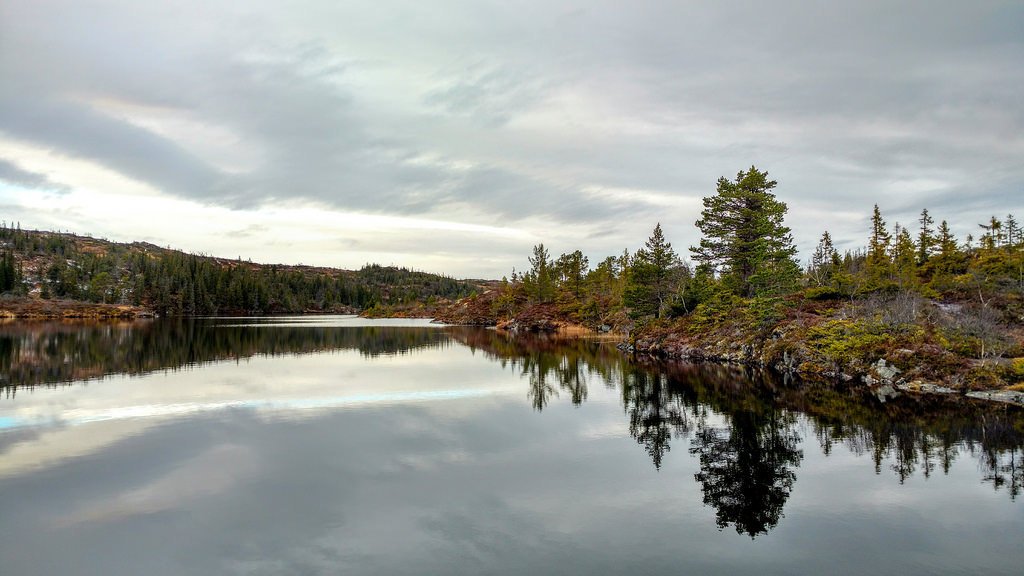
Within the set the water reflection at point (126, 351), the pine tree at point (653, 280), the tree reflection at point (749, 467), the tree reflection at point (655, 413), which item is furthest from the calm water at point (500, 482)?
the pine tree at point (653, 280)

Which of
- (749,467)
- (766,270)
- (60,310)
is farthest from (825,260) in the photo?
(60,310)

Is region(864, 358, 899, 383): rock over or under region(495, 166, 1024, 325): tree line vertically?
under

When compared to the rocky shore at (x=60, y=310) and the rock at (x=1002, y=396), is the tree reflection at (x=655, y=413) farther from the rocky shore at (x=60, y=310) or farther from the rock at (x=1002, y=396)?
the rocky shore at (x=60, y=310)

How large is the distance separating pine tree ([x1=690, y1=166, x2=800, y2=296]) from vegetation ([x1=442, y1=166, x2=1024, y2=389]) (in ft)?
0.48

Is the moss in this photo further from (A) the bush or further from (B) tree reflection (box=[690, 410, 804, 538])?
(B) tree reflection (box=[690, 410, 804, 538])

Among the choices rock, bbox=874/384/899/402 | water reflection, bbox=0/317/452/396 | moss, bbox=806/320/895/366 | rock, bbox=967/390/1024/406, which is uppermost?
moss, bbox=806/320/895/366

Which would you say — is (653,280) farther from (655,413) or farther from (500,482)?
(500,482)

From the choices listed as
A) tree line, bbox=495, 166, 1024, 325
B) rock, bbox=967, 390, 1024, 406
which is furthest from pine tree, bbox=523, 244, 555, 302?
rock, bbox=967, 390, 1024, 406

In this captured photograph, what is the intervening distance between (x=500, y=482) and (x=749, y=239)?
53315 millimetres

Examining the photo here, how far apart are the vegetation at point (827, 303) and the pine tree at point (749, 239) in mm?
145

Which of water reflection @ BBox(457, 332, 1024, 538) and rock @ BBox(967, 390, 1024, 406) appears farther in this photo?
rock @ BBox(967, 390, 1024, 406)

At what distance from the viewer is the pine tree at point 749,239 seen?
58906mm

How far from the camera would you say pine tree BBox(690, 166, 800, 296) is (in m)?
58.9

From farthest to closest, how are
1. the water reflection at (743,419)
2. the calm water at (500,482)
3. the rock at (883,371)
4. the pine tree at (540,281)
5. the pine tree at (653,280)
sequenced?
the pine tree at (540,281) → the pine tree at (653,280) → the rock at (883,371) → the water reflection at (743,419) → the calm water at (500,482)
